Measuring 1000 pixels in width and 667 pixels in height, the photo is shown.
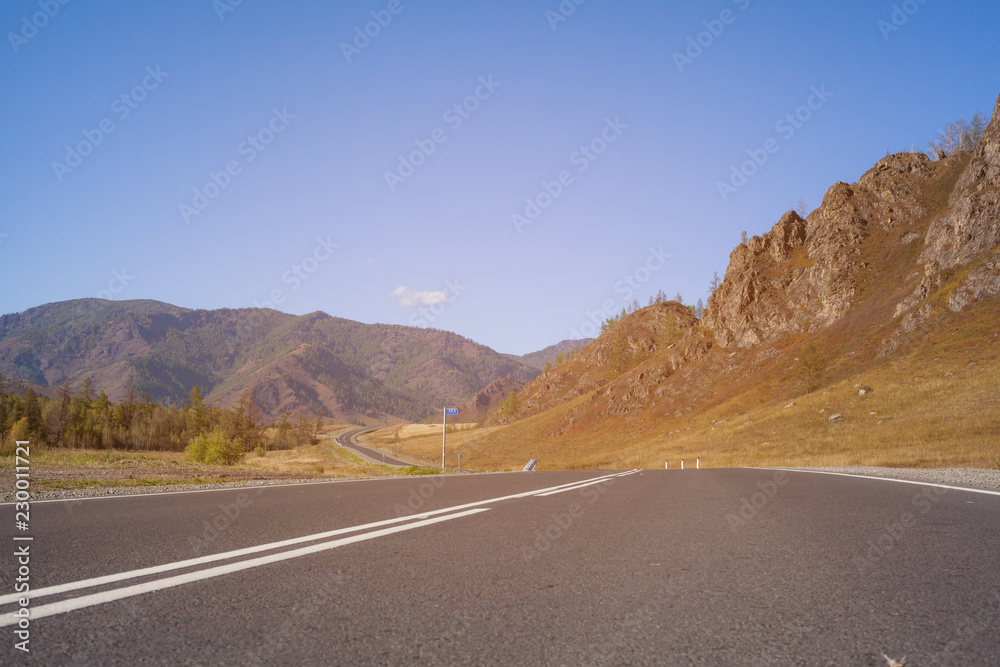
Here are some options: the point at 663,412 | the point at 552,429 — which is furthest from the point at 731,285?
the point at 552,429

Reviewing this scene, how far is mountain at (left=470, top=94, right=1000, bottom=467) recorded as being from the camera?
4866 cm

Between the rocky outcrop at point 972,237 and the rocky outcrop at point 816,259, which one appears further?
the rocky outcrop at point 816,259

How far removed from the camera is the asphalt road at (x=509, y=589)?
254 centimetres

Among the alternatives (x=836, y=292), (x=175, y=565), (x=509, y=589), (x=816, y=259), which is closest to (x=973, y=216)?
(x=836, y=292)

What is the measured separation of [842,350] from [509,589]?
8388cm

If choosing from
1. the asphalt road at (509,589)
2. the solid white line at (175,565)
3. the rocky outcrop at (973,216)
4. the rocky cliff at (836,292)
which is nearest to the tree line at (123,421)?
the rocky cliff at (836,292)

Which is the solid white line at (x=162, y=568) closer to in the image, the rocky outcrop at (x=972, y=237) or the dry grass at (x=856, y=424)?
the dry grass at (x=856, y=424)

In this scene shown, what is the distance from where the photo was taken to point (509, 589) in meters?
3.68

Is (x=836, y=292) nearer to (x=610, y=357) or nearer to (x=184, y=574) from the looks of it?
(x=610, y=357)

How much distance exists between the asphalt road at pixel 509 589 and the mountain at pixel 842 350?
89.7 feet

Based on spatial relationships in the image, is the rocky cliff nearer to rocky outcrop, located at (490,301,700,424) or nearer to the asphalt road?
rocky outcrop, located at (490,301,700,424)

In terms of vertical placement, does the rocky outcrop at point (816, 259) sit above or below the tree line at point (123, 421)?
above

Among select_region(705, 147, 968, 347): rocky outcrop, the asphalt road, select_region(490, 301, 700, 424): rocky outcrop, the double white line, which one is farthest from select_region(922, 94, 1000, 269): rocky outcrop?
the double white line

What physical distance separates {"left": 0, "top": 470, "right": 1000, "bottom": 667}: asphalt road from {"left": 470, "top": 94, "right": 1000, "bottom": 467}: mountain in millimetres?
27355
